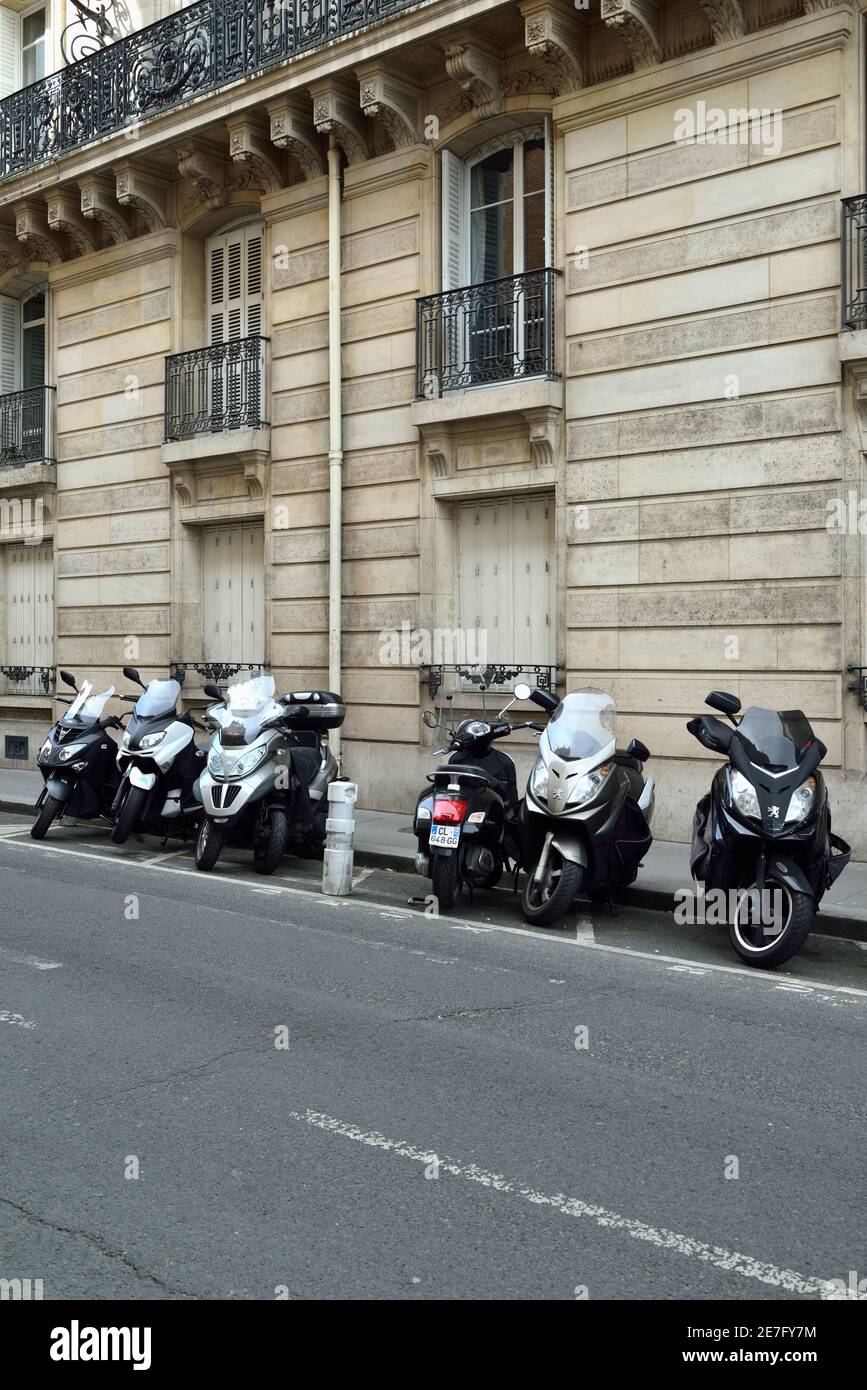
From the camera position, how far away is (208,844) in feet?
32.9

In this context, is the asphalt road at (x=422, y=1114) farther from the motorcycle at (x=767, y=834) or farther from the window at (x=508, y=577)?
the window at (x=508, y=577)

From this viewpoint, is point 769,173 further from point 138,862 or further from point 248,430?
point 138,862

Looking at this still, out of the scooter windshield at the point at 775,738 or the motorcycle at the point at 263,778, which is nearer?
the scooter windshield at the point at 775,738

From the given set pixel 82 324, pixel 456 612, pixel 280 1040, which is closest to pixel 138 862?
pixel 456 612

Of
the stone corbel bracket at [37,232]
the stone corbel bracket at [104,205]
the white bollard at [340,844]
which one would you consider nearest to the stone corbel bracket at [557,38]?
the stone corbel bracket at [104,205]

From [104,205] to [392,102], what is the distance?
490 cm

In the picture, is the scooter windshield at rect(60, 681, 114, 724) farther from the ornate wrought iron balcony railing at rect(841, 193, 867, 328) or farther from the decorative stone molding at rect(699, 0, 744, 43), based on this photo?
the decorative stone molding at rect(699, 0, 744, 43)

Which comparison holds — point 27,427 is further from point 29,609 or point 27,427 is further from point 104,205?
point 104,205

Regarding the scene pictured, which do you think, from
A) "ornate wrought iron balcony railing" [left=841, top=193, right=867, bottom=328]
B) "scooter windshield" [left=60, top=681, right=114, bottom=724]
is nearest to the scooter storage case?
"scooter windshield" [left=60, top=681, right=114, bottom=724]

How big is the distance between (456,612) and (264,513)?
287 centimetres

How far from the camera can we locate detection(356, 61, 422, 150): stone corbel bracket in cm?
1333

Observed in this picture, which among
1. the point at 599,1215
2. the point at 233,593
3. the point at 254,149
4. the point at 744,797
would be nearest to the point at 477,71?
the point at 254,149

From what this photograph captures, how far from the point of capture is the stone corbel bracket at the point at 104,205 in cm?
1659

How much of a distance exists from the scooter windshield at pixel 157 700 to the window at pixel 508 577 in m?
3.21
